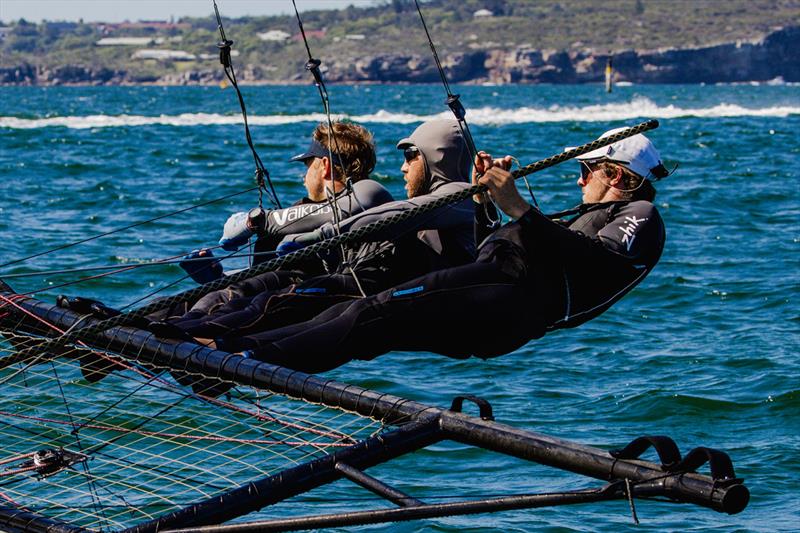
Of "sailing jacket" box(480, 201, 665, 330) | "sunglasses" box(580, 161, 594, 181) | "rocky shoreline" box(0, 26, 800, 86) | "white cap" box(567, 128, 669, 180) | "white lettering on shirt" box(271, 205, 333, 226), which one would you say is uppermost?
"white cap" box(567, 128, 669, 180)

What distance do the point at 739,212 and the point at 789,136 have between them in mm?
15815

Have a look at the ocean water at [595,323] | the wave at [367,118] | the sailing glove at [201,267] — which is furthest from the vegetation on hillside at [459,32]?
the sailing glove at [201,267]

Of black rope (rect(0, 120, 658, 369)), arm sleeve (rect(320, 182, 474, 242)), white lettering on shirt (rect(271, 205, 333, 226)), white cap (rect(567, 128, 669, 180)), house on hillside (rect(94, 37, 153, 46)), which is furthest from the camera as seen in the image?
house on hillside (rect(94, 37, 153, 46))

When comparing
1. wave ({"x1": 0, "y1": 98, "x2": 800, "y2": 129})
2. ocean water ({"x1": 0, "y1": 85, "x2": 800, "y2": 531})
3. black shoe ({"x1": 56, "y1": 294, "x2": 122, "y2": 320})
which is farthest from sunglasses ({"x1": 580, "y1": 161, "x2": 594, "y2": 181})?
wave ({"x1": 0, "y1": 98, "x2": 800, "y2": 129})

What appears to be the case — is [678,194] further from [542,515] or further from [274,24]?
[274,24]

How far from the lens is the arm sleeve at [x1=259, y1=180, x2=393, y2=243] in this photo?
18.4 ft

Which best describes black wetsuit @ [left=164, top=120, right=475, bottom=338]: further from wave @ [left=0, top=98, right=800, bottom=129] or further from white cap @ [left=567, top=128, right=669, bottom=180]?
wave @ [left=0, top=98, right=800, bottom=129]

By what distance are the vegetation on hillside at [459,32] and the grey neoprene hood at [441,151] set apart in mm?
122163

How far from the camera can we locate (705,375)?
30.1 ft

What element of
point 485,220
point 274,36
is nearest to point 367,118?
point 485,220

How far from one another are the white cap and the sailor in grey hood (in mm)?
517

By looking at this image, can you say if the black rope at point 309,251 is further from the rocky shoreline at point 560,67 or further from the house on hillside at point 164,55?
the house on hillside at point 164,55

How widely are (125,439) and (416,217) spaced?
3.12m

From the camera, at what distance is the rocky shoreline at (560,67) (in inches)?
4867
